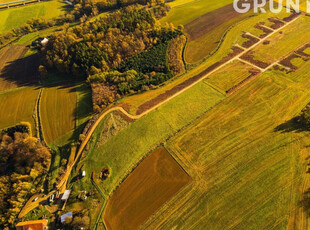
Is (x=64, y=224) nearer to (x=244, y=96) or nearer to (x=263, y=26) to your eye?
(x=244, y=96)

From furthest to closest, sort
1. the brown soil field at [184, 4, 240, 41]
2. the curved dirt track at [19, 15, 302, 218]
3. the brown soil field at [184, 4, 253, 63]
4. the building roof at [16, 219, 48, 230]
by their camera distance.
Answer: the brown soil field at [184, 4, 240, 41] → the brown soil field at [184, 4, 253, 63] → the curved dirt track at [19, 15, 302, 218] → the building roof at [16, 219, 48, 230]

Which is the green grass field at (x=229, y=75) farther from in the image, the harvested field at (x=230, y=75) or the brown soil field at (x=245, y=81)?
the brown soil field at (x=245, y=81)

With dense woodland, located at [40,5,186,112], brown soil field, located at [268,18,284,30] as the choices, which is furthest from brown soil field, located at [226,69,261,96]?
brown soil field, located at [268,18,284,30]

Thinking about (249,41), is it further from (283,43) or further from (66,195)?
(66,195)

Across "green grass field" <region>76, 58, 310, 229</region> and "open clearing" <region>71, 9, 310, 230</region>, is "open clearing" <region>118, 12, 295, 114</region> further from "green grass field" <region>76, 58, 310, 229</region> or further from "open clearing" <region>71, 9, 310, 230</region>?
"green grass field" <region>76, 58, 310, 229</region>

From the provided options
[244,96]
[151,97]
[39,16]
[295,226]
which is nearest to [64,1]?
[39,16]

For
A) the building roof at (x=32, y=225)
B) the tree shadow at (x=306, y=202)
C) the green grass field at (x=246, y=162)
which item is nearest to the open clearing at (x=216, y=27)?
the green grass field at (x=246, y=162)
